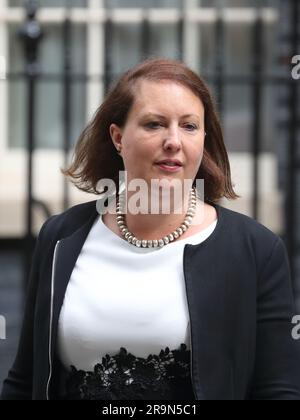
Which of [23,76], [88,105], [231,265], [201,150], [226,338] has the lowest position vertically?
[226,338]

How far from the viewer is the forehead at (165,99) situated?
7.22 feet

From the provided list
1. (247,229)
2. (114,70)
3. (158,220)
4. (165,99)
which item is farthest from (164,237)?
(114,70)

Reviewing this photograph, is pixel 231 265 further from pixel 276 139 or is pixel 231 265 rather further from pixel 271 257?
pixel 276 139

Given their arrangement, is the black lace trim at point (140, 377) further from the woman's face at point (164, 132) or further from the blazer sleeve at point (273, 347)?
the woman's face at point (164, 132)

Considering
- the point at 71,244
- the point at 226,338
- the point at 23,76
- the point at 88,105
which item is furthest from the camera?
the point at 88,105

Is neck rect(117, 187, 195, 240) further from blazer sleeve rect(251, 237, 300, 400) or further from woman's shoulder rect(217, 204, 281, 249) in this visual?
blazer sleeve rect(251, 237, 300, 400)

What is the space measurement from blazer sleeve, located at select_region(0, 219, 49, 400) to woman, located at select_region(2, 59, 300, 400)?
56 millimetres

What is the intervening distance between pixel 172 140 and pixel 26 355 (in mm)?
590

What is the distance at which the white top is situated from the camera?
218 centimetres

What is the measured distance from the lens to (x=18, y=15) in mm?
7477

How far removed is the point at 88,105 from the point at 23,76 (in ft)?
6.50

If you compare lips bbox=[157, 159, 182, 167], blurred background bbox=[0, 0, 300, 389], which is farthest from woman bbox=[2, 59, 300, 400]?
blurred background bbox=[0, 0, 300, 389]

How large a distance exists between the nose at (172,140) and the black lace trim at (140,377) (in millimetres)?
383

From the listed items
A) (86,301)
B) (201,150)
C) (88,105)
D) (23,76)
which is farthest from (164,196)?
(88,105)
